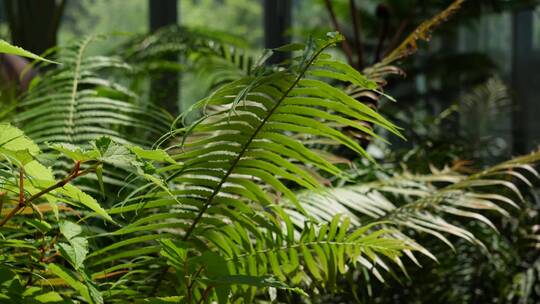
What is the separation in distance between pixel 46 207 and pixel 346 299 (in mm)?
895

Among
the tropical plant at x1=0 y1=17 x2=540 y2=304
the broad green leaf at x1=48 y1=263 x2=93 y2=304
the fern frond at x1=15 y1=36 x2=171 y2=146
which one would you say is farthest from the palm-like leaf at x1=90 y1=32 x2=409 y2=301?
the fern frond at x1=15 y1=36 x2=171 y2=146

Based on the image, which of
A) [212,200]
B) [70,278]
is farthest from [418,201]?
[70,278]

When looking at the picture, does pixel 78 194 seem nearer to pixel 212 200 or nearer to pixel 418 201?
pixel 212 200

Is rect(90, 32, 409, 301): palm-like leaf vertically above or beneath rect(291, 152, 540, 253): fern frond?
above

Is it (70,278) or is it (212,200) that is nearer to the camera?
(70,278)

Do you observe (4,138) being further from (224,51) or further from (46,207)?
(224,51)

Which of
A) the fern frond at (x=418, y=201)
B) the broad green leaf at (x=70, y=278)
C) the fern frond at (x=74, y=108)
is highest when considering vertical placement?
the fern frond at (x=74, y=108)

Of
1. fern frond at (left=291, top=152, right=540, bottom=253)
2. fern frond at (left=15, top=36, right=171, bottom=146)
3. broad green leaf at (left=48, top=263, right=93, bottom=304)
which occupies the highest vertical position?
fern frond at (left=15, top=36, right=171, bottom=146)

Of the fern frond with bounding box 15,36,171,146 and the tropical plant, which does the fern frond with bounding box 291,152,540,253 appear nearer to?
the tropical plant

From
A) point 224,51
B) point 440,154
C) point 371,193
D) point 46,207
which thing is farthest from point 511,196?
point 46,207

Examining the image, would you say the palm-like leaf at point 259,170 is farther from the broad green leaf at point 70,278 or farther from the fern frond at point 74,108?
the fern frond at point 74,108

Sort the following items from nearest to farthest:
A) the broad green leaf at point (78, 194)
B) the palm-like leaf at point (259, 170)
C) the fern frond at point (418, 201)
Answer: the broad green leaf at point (78, 194) < the palm-like leaf at point (259, 170) < the fern frond at point (418, 201)

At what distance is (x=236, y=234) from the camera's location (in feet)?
3.15

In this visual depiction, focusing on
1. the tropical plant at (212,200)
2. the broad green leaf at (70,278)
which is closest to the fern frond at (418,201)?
the tropical plant at (212,200)
